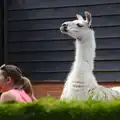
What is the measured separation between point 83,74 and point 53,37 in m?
4.00

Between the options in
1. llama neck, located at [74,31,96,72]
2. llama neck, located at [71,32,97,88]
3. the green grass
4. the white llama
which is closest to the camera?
the green grass

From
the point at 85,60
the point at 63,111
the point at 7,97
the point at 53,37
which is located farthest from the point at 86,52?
the point at 53,37

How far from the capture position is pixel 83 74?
5340 mm

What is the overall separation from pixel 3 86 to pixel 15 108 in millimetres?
1297

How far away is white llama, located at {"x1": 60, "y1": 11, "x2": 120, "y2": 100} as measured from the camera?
499 cm

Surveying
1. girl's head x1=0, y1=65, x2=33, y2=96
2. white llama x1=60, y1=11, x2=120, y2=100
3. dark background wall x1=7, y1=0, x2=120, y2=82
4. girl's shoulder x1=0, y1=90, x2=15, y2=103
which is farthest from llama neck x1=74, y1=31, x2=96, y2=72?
dark background wall x1=7, y1=0, x2=120, y2=82

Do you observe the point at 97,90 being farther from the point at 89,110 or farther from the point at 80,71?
the point at 89,110

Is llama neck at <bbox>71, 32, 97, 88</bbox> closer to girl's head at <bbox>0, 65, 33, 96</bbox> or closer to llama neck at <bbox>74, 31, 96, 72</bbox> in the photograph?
llama neck at <bbox>74, 31, 96, 72</bbox>

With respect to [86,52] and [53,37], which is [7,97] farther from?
[53,37]

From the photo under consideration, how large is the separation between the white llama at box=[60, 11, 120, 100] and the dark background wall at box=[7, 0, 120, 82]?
3156 millimetres

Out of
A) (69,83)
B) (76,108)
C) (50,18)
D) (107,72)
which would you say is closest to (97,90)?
(69,83)

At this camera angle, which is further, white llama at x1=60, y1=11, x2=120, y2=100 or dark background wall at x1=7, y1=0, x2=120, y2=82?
dark background wall at x1=7, y1=0, x2=120, y2=82

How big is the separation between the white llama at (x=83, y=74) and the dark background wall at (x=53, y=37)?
3156 millimetres

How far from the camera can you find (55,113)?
3.78 meters
